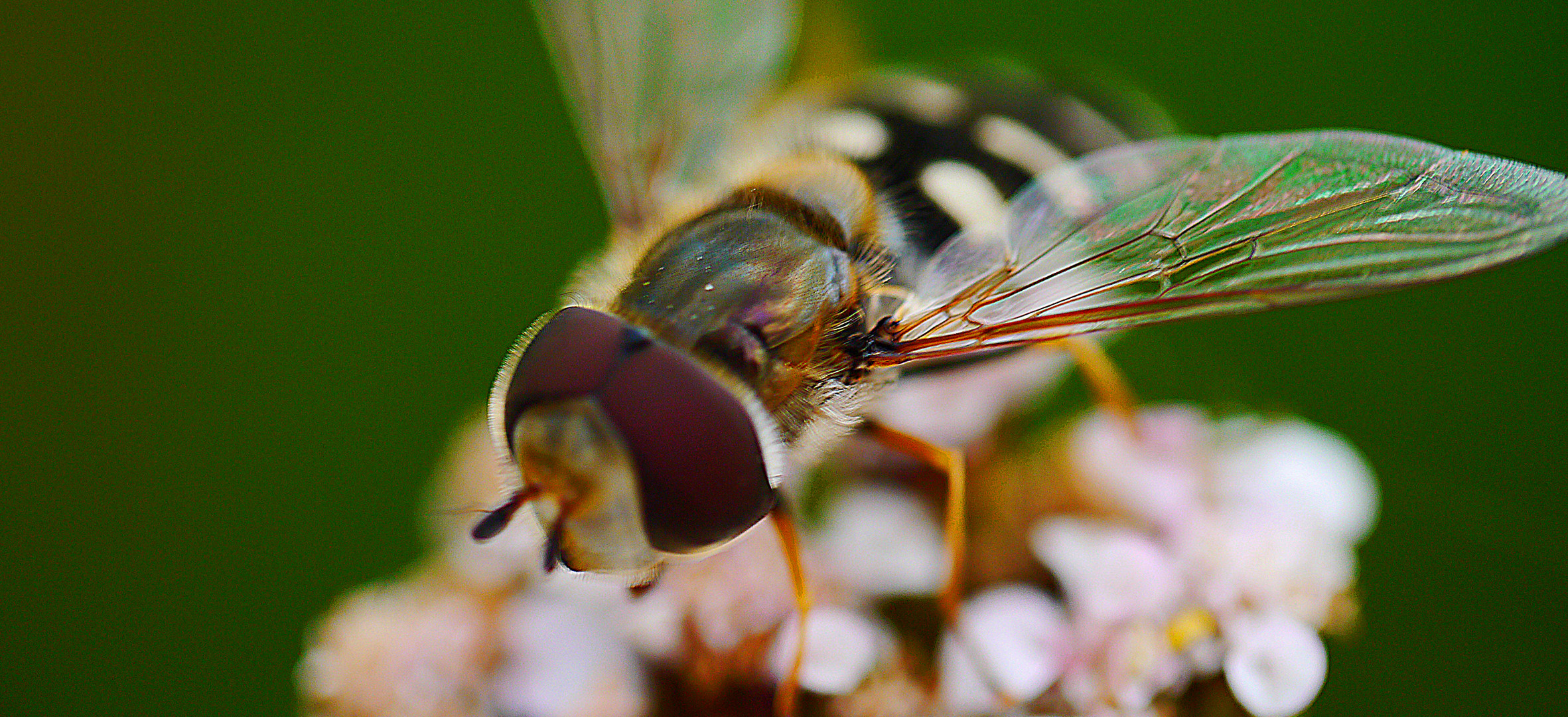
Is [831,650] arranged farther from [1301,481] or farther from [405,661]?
[1301,481]

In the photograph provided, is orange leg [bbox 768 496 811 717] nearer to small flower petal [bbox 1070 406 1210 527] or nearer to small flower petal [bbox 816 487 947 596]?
small flower petal [bbox 816 487 947 596]

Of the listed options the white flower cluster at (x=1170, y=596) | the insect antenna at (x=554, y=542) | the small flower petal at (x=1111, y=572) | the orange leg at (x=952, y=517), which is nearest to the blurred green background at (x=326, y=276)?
the white flower cluster at (x=1170, y=596)

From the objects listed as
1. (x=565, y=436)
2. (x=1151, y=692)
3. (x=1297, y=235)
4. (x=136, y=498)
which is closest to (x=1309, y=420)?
(x=1151, y=692)

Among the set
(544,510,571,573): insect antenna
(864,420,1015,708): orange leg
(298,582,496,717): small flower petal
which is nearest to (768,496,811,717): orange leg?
(864,420,1015,708): orange leg

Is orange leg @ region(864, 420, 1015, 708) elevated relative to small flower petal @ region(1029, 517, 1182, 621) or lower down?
elevated

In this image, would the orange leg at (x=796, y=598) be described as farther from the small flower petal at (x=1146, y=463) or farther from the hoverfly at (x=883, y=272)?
the small flower petal at (x=1146, y=463)

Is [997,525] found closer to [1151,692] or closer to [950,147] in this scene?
[1151,692]
